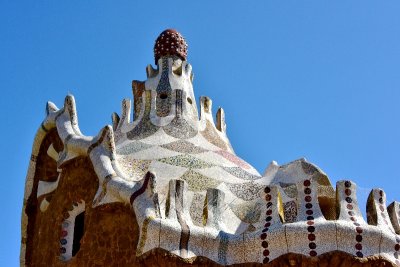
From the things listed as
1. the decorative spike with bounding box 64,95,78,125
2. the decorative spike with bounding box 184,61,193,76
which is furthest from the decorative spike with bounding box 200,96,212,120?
the decorative spike with bounding box 64,95,78,125

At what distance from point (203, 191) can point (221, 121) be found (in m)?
2.95

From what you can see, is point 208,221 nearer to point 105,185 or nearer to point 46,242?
point 105,185

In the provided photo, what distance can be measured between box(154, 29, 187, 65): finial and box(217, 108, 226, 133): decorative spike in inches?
42.9

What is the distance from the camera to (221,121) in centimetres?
1192

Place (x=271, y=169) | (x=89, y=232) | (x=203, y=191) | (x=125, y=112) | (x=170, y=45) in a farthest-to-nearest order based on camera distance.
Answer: (x=170, y=45) → (x=125, y=112) → (x=271, y=169) → (x=203, y=191) → (x=89, y=232)

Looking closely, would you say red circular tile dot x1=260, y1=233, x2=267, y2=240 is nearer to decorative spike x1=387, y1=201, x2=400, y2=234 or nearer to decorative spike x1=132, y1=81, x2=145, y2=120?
decorative spike x1=387, y1=201, x2=400, y2=234

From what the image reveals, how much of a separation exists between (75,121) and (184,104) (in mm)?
1815

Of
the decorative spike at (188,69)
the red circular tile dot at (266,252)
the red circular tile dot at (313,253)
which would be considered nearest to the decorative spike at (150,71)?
the decorative spike at (188,69)

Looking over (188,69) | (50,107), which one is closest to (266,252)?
(50,107)

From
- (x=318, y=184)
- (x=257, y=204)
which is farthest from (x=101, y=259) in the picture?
(x=318, y=184)

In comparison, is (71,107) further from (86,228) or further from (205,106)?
(205,106)

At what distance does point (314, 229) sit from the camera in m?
7.62

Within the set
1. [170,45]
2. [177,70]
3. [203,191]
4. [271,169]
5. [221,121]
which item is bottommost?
[203,191]

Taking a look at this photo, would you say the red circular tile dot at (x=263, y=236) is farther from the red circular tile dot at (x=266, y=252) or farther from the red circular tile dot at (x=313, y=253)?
the red circular tile dot at (x=313, y=253)
